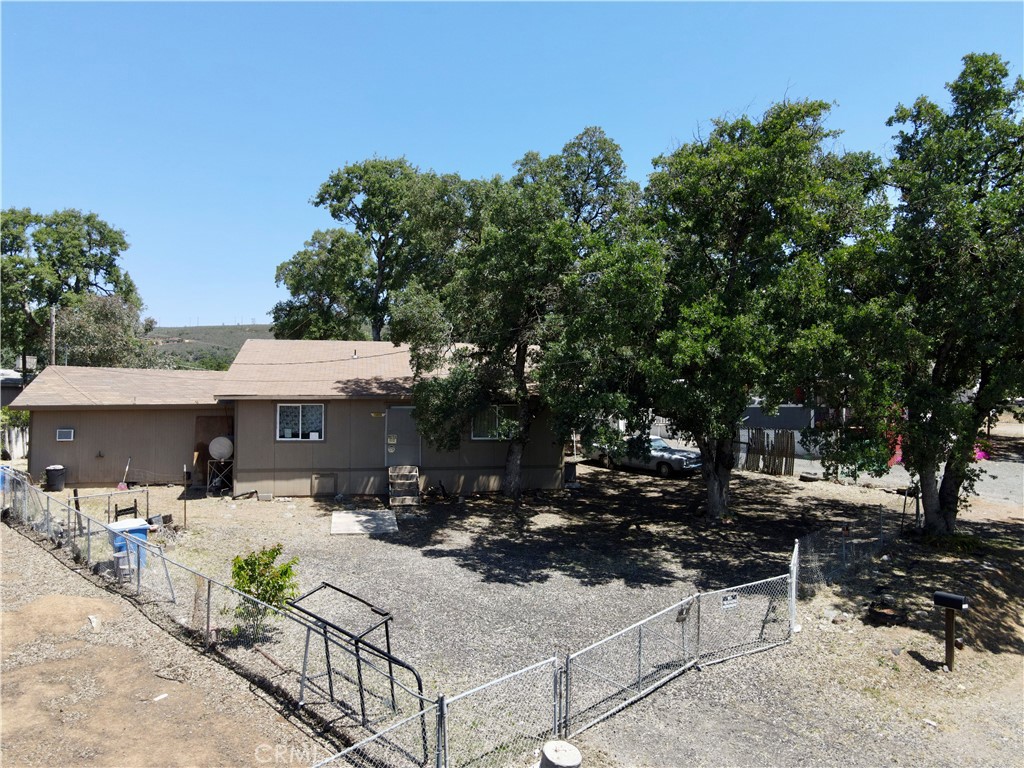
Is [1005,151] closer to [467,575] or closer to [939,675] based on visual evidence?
[939,675]

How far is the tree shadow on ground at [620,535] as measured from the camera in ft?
40.1

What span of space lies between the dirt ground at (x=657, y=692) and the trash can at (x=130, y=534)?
705 mm

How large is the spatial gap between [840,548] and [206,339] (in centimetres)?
12875

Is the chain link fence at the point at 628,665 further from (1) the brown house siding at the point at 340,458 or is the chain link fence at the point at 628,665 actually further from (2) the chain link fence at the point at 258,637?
(1) the brown house siding at the point at 340,458

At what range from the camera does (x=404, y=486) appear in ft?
56.1

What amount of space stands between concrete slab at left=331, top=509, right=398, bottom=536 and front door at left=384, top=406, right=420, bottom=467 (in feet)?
7.50

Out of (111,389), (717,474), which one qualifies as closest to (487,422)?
(717,474)

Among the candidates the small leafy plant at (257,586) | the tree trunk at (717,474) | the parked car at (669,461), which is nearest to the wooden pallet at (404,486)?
the tree trunk at (717,474)

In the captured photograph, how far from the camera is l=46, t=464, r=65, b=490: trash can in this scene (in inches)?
700

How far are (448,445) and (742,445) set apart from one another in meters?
15.8

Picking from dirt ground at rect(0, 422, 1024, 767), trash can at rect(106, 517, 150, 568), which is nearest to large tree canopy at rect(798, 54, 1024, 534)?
dirt ground at rect(0, 422, 1024, 767)

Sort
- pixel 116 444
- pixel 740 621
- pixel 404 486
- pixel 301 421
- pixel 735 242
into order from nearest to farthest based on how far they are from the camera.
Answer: pixel 740 621 < pixel 735 242 < pixel 404 486 < pixel 301 421 < pixel 116 444

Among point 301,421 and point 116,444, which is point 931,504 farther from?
point 116,444

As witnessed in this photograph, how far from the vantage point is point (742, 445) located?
2739 centimetres
